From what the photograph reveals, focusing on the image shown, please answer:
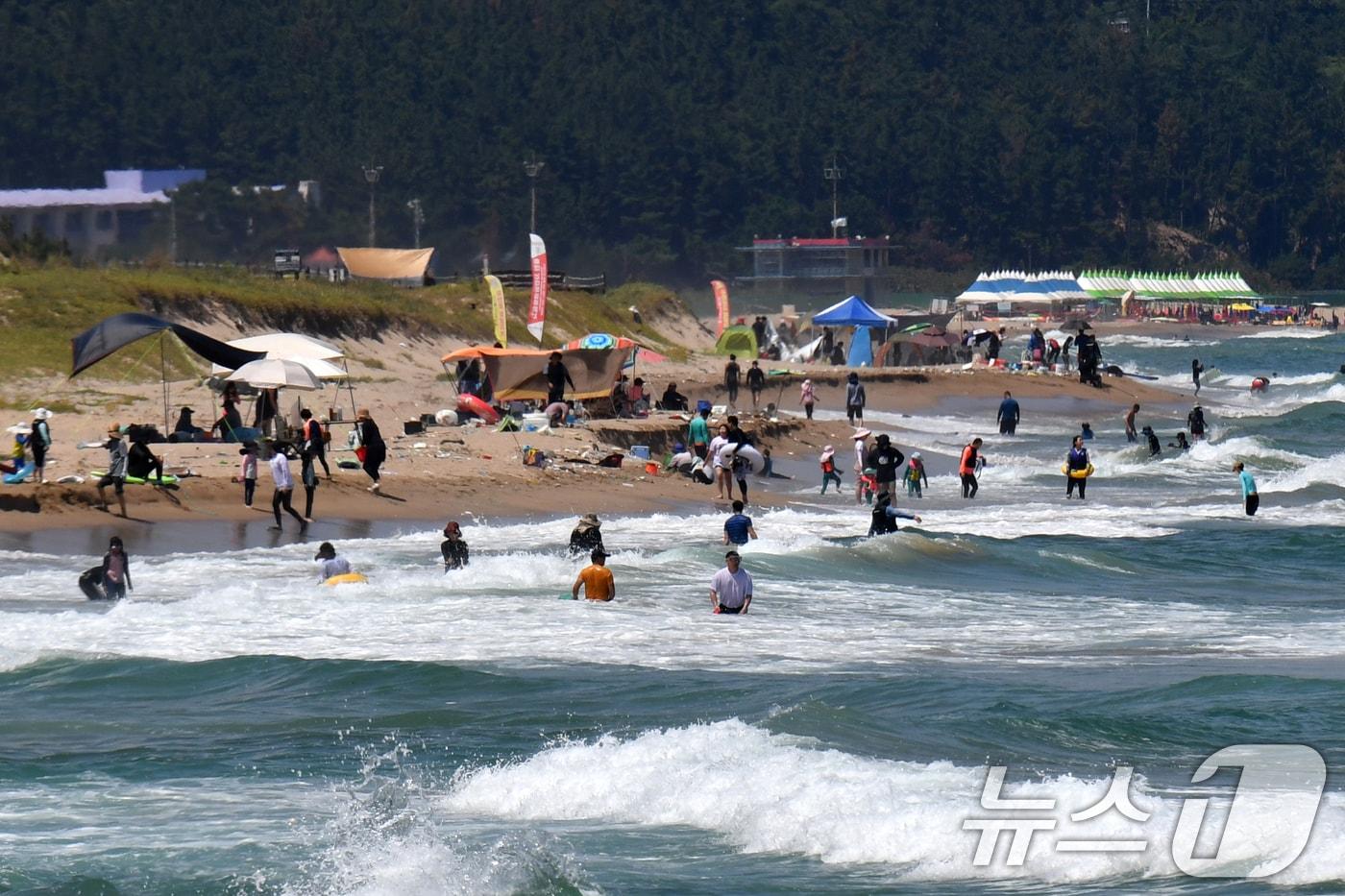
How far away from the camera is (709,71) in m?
147

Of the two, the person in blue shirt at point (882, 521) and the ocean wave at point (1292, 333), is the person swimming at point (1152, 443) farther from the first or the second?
the ocean wave at point (1292, 333)

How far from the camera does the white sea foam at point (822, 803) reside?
1005 centimetres

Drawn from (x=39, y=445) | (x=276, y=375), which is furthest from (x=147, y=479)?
(x=276, y=375)

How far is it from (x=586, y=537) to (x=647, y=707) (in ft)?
19.8

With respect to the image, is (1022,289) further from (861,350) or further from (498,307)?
(498,307)

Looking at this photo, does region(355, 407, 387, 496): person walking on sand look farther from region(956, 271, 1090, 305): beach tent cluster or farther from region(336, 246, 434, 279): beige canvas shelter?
region(956, 271, 1090, 305): beach tent cluster

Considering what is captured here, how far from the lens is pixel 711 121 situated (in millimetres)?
136875

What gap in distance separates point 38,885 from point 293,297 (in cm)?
3415

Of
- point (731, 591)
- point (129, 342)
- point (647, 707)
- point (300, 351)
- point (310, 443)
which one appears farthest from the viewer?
point (300, 351)

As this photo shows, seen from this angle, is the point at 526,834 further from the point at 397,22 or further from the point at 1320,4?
the point at 1320,4

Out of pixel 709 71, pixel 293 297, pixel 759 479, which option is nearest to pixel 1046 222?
pixel 709 71

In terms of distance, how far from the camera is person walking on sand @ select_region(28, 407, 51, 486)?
76.6 feet
